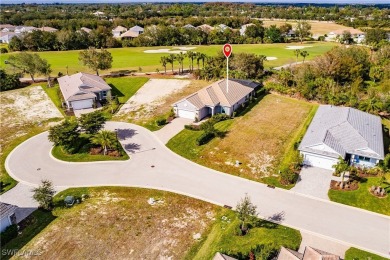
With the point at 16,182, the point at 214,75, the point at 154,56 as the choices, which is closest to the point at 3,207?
the point at 16,182

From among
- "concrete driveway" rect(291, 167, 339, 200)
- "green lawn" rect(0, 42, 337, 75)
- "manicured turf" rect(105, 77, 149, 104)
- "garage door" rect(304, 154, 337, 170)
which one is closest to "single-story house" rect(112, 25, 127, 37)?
"green lawn" rect(0, 42, 337, 75)

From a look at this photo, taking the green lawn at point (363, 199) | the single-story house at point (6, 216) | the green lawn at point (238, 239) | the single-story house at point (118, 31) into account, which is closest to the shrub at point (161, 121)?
the green lawn at point (238, 239)

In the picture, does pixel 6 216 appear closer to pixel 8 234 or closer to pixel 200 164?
pixel 8 234

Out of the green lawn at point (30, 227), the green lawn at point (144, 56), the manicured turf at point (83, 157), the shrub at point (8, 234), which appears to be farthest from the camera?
the green lawn at point (144, 56)

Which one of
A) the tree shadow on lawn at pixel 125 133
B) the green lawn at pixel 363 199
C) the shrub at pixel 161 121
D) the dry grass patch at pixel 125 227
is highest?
the shrub at pixel 161 121

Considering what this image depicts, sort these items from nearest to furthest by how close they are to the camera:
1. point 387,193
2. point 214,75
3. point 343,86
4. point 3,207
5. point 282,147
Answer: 1. point 3,207
2. point 387,193
3. point 282,147
4. point 343,86
5. point 214,75

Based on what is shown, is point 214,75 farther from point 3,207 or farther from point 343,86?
point 3,207

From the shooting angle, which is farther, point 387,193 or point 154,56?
point 154,56

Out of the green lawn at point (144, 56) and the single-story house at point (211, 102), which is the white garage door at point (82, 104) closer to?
the single-story house at point (211, 102)
